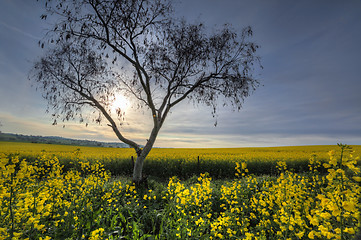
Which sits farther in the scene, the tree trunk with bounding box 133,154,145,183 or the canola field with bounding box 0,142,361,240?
the tree trunk with bounding box 133,154,145,183

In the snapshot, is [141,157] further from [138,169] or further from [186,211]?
[186,211]

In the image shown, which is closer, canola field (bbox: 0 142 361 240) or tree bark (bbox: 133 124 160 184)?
canola field (bbox: 0 142 361 240)

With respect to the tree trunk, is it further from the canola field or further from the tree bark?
the canola field

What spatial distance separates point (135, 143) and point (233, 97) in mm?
5174

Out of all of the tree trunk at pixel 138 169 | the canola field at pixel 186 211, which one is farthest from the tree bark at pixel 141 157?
the canola field at pixel 186 211

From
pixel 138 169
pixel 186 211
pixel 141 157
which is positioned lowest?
pixel 186 211

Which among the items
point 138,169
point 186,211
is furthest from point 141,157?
point 186,211

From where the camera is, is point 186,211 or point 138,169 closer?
point 186,211

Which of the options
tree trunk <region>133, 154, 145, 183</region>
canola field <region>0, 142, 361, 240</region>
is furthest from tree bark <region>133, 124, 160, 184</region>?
canola field <region>0, 142, 361, 240</region>

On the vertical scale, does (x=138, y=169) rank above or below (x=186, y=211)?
above

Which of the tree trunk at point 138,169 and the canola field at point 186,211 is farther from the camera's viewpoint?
the tree trunk at point 138,169

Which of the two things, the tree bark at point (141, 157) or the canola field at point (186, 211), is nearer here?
the canola field at point (186, 211)

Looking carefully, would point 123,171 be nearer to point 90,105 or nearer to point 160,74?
point 90,105

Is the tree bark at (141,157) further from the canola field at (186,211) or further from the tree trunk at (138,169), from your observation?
the canola field at (186,211)
